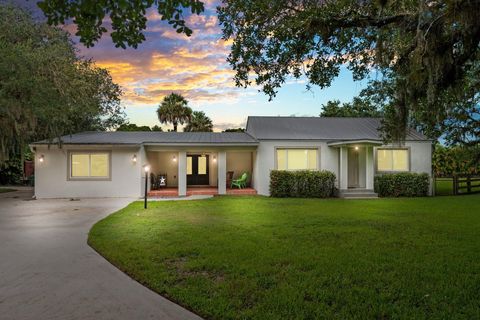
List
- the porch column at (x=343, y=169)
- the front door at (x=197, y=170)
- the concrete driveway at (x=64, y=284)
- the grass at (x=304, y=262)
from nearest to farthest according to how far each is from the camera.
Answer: the concrete driveway at (x=64, y=284) → the grass at (x=304, y=262) → the porch column at (x=343, y=169) → the front door at (x=197, y=170)

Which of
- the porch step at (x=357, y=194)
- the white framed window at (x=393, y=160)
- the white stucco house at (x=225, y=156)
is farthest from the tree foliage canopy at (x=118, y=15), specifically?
the white framed window at (x=393, y=160)

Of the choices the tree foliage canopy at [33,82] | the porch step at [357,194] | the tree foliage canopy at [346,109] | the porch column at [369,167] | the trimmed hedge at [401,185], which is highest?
the tree foliage canopy at [346,109]

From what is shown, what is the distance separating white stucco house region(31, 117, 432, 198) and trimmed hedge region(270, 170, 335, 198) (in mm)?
693

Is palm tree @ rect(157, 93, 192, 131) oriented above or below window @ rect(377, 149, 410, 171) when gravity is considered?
above

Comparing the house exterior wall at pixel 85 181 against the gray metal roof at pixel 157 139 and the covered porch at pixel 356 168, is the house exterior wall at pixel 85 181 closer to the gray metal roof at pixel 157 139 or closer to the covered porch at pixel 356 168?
the gray metal roof at pixel 157 139

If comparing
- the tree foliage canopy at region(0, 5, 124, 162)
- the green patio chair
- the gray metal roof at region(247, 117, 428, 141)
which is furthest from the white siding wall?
the tree foliage canopy at region(0, 5, 124, 162)

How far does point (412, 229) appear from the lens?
24.9 ft

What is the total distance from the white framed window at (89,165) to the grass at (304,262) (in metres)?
6.45

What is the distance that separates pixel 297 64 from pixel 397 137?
222 cm

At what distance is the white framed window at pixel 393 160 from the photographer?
16375 mm

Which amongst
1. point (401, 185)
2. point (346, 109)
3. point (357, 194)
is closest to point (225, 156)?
point (357, 194)

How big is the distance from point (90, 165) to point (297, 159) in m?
9.33

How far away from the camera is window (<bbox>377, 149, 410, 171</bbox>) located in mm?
16375

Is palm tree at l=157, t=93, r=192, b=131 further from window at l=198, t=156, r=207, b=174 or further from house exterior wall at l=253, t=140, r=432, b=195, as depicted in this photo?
house exterior wall at l=253, t=140, r=432, b=195
